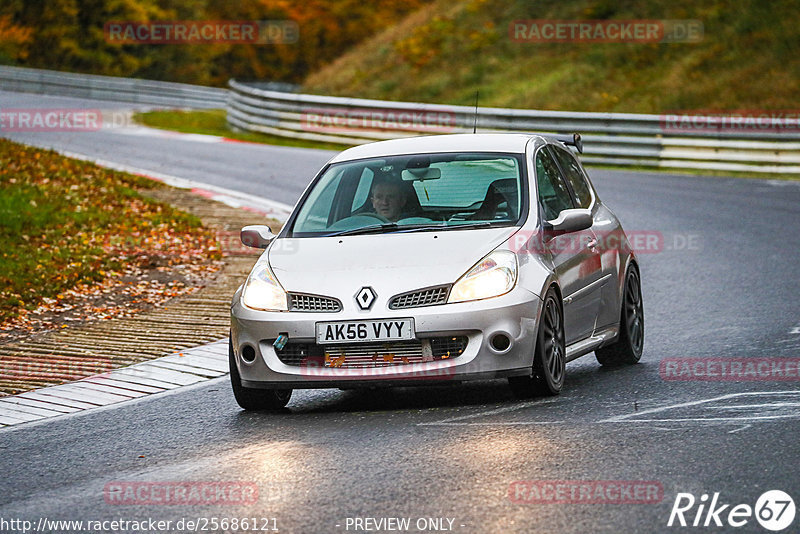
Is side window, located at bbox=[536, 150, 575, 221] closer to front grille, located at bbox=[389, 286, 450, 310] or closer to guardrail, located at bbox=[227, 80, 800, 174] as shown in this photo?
front grille, located at bbox=[389, 286, 450, 310]

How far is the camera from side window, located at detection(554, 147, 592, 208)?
383 inches

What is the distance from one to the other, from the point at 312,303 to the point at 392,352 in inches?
22.0

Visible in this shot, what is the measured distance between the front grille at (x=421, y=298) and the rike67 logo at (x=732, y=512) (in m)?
2.37

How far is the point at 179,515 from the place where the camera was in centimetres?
588

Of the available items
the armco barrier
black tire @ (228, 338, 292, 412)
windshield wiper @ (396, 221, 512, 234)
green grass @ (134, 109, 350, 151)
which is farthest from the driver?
green grass @ (134, 109, 350, 151)

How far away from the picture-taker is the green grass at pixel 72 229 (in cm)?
1359

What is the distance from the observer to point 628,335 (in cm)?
966

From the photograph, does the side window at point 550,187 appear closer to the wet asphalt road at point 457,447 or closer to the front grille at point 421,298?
the wet asphalt road at point 457,447

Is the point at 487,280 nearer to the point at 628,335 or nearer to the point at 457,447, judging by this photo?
the point at 457,447

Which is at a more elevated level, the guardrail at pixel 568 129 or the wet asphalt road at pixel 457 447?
the wet asphalt road at pixel 457 447

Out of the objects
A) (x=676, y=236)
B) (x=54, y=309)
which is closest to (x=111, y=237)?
(x=54, y=309)

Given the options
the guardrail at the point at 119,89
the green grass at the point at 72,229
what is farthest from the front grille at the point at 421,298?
the guardrail at the point at 119,89

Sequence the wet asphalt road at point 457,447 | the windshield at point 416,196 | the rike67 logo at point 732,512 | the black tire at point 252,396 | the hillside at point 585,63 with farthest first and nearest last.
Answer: the hillside at point 585,63 → the windshield at point 416,196 → the black tire at point 252,396 → the wet asphalt road at point 457,447 → the rike67 logo at point 732,512

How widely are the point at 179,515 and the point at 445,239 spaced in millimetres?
2943
